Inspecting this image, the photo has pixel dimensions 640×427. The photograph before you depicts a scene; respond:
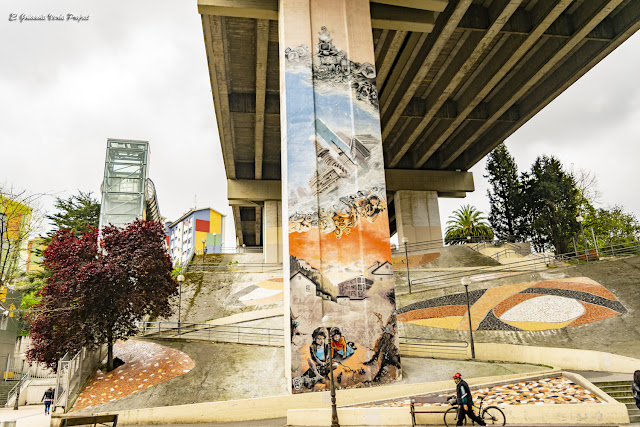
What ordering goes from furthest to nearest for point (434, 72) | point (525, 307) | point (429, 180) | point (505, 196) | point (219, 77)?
point (505, 196), point (429, 180), point (434, 72), point (219, 77), point (525, 307)

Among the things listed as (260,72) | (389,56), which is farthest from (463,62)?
(260,72)

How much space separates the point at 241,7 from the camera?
18.9m

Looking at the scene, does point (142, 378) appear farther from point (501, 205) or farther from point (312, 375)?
point (501, 205)

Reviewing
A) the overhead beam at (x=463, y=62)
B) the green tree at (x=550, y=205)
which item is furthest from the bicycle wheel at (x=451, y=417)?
the green tree at (x=550, y=205)

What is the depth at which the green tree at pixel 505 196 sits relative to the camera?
44219mm

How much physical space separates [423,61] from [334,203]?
44.0 ft

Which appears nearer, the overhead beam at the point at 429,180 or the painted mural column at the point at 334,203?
the painted mural column at the point at 334,203

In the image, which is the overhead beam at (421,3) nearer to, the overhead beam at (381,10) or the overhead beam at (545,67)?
the overhead beam at (381,10)

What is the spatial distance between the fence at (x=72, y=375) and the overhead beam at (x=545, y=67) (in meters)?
26.6

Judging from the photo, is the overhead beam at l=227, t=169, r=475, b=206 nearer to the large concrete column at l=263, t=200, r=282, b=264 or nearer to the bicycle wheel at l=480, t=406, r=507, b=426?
the large concrete column at l=263, t=200, r=282, b=264

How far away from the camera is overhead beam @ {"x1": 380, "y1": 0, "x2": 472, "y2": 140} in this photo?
21203 millimetres

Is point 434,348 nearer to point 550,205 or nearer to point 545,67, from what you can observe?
point 545,67

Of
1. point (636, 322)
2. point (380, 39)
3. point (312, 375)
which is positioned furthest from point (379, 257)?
point (380, 39)

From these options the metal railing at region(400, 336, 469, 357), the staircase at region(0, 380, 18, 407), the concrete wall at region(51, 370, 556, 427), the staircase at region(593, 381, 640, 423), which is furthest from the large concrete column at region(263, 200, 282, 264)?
A: the staircase at region(593, 381, 640, 423)
